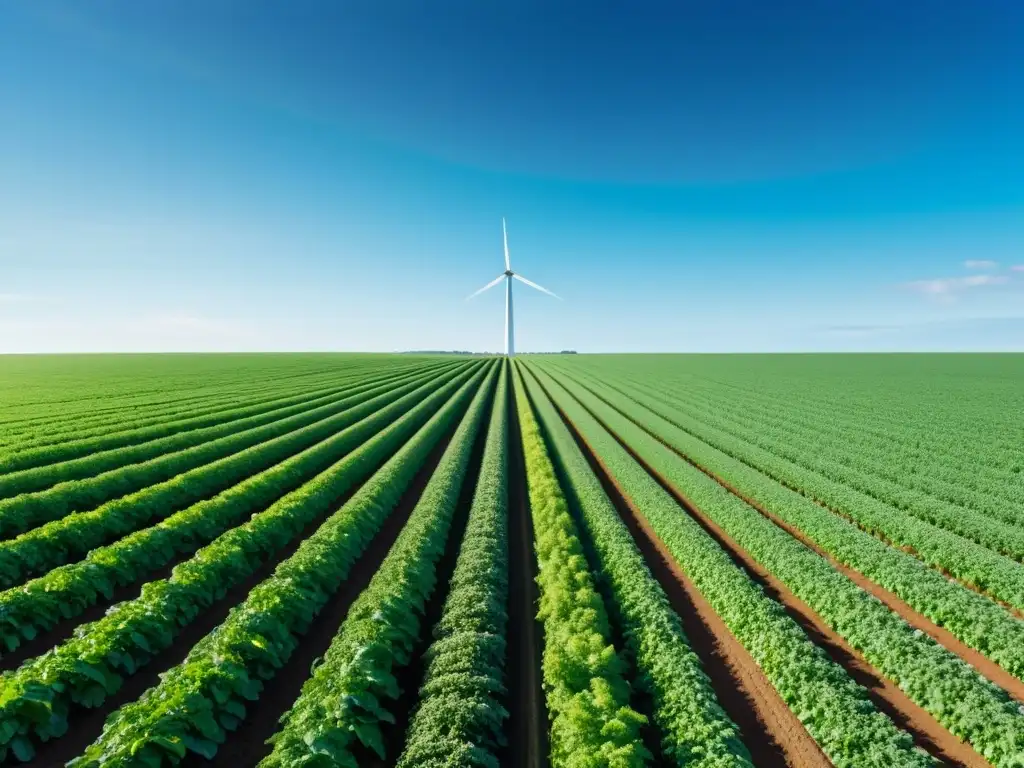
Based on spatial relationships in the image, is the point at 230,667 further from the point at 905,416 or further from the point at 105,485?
the point at 905,416

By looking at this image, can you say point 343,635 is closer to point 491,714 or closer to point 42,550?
point 491,714

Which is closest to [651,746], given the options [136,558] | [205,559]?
[205,559]

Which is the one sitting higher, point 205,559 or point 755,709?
point 205,559

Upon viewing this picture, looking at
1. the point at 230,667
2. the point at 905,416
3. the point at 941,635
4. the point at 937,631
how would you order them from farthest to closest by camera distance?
the point at 905,416
the point at 937,631
the point at 941,635
the point at 230,667

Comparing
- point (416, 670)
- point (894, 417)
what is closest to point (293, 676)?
point (416, 670)

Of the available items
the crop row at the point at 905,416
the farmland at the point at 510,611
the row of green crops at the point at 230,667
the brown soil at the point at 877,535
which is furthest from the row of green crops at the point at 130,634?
the crop row at the point at 905,416

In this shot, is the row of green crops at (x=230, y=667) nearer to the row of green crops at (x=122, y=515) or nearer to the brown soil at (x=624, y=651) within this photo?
the row of green crops at (x=122, y=515)
